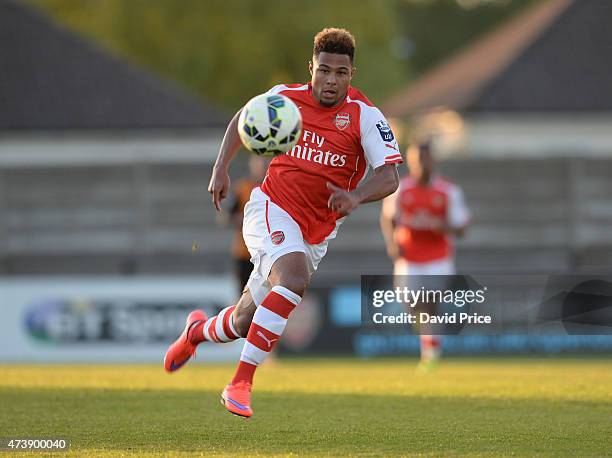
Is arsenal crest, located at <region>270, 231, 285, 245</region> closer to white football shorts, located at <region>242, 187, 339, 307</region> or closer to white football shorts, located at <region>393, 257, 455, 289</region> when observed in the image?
white football shorts, located at <region>242, 187, 339, 307</region>

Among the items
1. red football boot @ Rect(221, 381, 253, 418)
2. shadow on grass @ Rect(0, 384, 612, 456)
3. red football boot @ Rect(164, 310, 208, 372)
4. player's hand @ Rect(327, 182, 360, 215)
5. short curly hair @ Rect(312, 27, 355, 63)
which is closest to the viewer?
shadow on grass @ Rect(0, 384, 612, 456)

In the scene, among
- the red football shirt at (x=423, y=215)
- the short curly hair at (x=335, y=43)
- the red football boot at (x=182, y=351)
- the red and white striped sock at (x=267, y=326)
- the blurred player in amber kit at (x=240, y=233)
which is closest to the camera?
the red and white striped sock at (x=267, y=326)

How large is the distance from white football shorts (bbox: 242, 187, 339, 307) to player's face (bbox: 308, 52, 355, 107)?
0.79 m

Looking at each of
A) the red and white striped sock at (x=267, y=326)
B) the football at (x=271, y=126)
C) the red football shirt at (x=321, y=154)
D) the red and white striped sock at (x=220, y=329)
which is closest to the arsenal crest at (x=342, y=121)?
the red football shirt at (x=321, y=154)

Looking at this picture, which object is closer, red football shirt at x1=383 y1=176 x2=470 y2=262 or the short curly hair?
the short curly hair

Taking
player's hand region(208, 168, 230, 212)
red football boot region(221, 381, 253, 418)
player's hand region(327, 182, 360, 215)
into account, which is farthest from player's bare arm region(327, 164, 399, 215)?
red football boot region(221, 381, 253, 418)

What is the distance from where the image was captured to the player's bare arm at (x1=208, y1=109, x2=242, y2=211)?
841cm

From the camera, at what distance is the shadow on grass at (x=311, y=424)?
759 cm

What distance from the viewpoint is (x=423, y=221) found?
49.6 ft

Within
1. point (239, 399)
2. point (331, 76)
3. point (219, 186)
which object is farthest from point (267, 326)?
point (331, 76)

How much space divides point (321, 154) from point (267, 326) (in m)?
1.19

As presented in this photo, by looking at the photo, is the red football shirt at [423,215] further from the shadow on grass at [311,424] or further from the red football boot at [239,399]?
the red football boot at [239,399]

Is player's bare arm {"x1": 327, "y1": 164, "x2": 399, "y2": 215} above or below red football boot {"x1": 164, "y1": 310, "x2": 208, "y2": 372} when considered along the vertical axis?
above

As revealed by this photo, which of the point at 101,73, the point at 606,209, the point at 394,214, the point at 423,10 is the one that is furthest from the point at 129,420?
the point at 423,10
